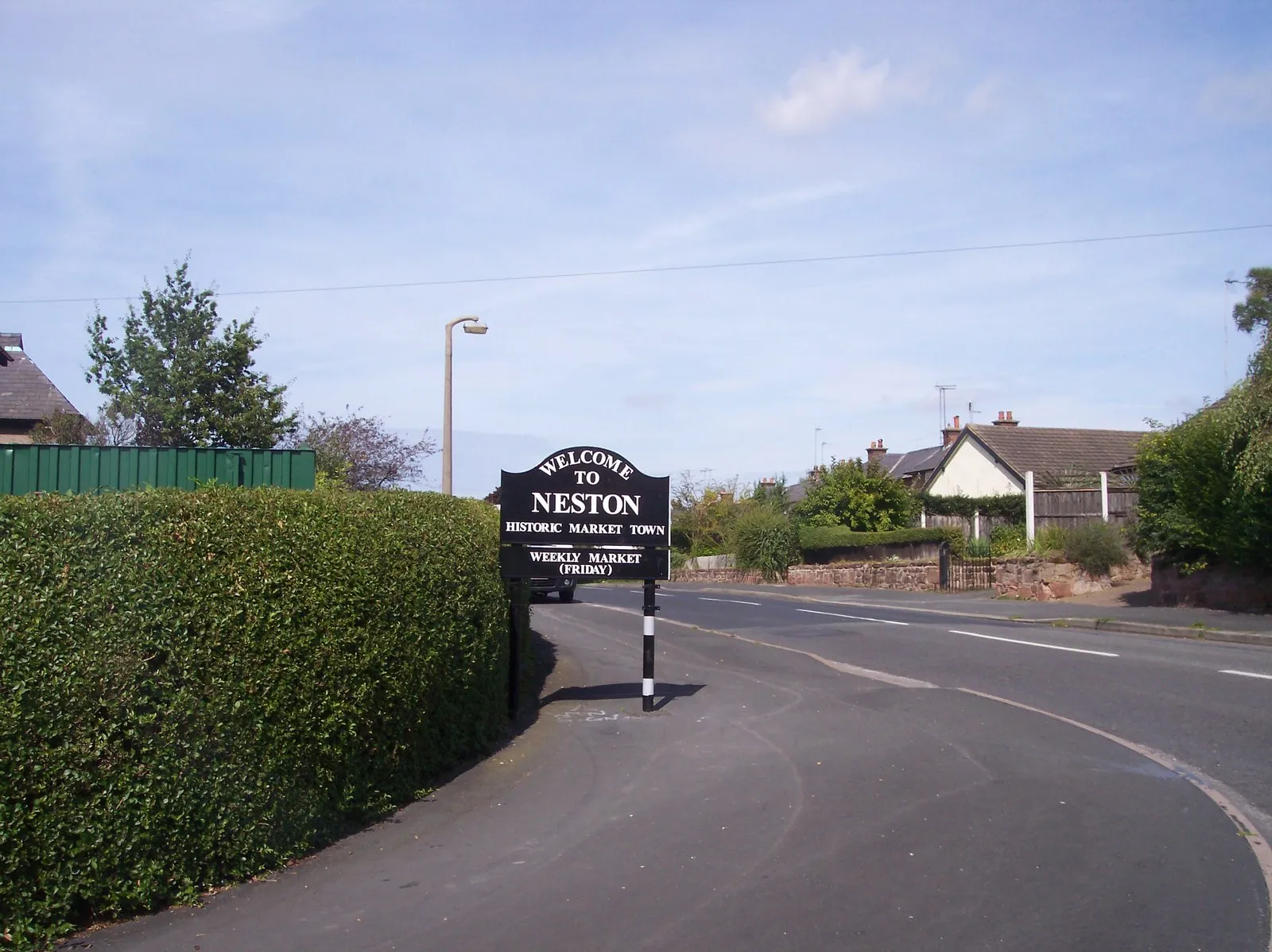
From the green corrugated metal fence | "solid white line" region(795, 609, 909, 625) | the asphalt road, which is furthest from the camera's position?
"solid white line" region(795, 609, 909, 625)

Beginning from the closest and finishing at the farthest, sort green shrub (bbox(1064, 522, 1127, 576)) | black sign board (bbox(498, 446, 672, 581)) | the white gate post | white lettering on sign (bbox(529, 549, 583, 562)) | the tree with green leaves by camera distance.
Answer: white lettering on sign (bbox(529, 549, 583, 562))
black sign board (bbox(498, 446, 672, 581))
green shrub (bbox(1064, 522, 1127, 576))
the white gate post
the tree with green leaves

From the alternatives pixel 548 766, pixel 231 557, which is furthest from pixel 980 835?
pixel 231 557

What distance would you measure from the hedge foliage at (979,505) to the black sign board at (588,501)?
2948 centimetres

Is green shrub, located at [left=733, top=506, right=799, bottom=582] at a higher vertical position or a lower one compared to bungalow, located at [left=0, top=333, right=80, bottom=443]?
lower

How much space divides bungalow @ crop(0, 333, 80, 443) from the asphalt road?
2015 centimetres

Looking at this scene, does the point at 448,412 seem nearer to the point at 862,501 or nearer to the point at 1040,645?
the point at 1040,645

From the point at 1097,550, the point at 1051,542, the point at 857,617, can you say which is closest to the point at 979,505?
the point at 1051,542

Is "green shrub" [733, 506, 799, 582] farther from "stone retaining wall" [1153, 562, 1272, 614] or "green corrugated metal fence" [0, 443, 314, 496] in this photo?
"green corrugated metal fence" [0, 443, 314, 496]

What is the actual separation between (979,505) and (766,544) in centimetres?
901

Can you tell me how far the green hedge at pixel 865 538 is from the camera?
35.2m

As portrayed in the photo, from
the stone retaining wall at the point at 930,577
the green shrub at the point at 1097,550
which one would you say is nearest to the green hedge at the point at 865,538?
the stone retaining wall at the point at 930,577

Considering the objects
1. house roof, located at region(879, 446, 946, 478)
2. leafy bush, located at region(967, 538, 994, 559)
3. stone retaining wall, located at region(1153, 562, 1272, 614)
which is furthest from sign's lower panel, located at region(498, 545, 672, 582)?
house roof, located at region(879, 446, 946, 478)

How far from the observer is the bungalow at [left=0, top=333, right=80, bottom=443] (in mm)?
26547

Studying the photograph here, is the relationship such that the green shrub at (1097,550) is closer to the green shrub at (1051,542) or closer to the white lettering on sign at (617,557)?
the green shrub at (1051,542)
